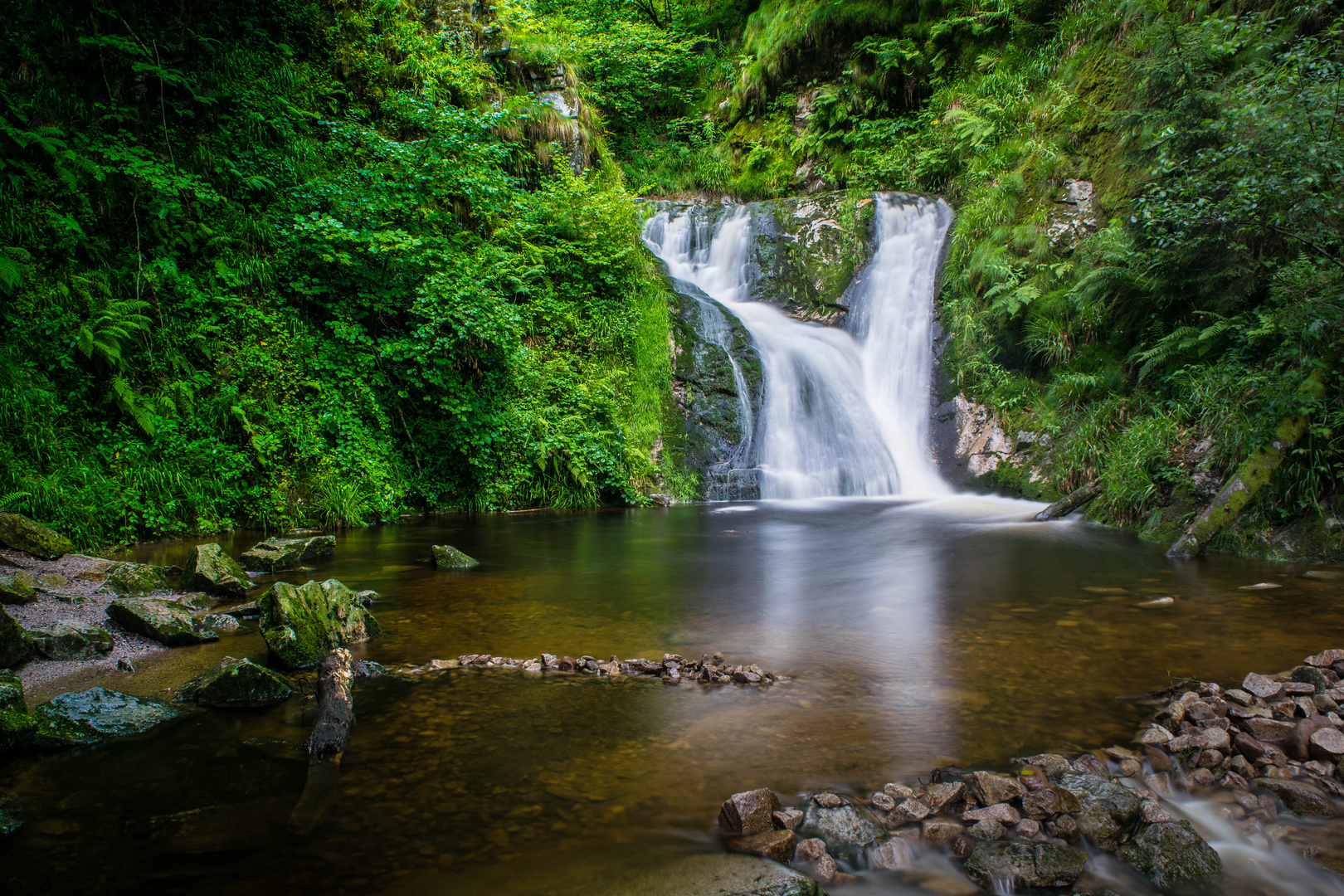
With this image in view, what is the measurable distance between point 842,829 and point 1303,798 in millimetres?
1671

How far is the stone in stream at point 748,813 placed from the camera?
2299mm

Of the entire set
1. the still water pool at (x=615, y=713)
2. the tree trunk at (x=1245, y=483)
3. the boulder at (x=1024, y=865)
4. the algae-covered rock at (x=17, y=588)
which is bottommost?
Answer: the boulder at (x=1024, y=865)

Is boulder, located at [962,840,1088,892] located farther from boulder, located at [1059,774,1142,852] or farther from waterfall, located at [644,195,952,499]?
waterfall, located at [644,195,952,499]

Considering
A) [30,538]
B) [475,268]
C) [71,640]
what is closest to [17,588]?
[71,640]

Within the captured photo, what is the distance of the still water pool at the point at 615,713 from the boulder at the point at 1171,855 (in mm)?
604

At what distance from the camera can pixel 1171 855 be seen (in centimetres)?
215

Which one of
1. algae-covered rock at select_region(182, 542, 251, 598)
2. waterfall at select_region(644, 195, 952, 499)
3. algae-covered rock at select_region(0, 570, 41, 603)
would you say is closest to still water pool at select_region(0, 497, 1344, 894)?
algae-covered rock at select_region(182, 542, 251, 598)

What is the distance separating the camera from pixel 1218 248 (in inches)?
291

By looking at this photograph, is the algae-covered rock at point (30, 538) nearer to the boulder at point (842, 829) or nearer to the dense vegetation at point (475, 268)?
the dense vegetation at point (475, 268)

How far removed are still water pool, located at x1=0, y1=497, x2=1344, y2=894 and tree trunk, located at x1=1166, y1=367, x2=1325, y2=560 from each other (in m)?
0.41

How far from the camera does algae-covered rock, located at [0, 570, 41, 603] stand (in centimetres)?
409

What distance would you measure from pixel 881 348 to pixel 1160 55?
6239 millimetres

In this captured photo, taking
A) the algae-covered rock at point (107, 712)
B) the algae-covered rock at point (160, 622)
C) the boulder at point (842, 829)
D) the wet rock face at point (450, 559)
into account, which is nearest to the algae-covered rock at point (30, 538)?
the algae-covered rock at point (160, 622)

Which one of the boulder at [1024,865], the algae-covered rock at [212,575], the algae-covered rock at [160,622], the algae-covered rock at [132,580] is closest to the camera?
the boulder at [1024,865]
